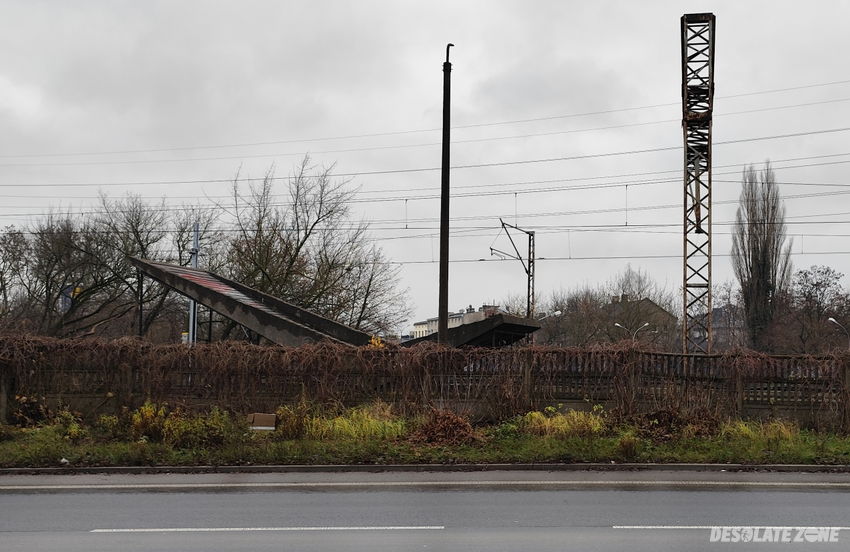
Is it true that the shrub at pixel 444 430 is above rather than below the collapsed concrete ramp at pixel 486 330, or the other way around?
below

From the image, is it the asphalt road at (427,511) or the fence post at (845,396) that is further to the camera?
the fence post at (845,396)

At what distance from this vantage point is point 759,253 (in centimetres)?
5762

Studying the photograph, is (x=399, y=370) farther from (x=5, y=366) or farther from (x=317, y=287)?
(x=317, y=287)

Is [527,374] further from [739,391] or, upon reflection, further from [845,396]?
[845,396]

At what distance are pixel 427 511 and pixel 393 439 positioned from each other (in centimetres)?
538

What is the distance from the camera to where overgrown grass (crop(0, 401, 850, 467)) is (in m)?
14.0

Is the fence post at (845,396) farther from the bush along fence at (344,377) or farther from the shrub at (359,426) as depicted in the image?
the shrub at (359,426)

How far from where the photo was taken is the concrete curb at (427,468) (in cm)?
1342

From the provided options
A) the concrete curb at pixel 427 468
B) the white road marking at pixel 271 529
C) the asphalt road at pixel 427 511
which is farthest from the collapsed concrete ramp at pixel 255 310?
the white road marking at pixel 271 529

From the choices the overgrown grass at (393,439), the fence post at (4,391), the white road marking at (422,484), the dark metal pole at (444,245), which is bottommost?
the white road marking at (422,484)

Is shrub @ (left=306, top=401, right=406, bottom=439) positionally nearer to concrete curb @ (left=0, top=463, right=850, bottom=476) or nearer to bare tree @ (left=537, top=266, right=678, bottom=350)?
concrete curb @ (left=0, top=463, right=850, bottom=476)

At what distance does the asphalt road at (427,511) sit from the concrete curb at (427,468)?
1.19 feet

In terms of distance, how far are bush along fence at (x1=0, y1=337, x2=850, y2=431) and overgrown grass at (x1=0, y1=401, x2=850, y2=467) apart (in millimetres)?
486

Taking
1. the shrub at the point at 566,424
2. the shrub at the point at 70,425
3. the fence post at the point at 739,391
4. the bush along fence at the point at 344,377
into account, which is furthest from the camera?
the bush along fence at the point at 344,377
